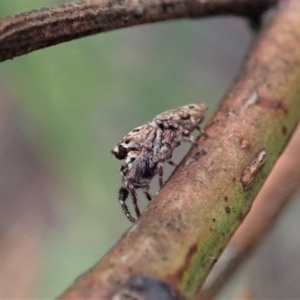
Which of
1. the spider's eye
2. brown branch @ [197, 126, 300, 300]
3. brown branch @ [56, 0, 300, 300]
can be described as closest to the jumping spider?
the spider's eye

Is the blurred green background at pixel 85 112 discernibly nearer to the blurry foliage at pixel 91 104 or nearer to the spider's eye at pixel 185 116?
the blurry foliage at pixel 91 104

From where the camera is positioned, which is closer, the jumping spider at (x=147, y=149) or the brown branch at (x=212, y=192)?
the brown branch at (x=212, y=192)

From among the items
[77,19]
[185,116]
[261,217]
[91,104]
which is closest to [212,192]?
[77,19]

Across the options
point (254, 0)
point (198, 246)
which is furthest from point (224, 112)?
point (254, 0)

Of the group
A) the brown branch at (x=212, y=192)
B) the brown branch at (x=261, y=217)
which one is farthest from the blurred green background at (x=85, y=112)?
the brown branch at (x=212, y=192)

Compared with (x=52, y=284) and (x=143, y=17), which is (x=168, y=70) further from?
(x=143, y=17)

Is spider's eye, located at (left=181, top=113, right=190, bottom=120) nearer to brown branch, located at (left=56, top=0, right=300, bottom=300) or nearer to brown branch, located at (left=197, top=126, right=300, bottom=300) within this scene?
brown branch, located at (left=56, top=0, right=300, bottom=300)

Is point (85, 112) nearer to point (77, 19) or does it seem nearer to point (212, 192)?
point (77, 19)
